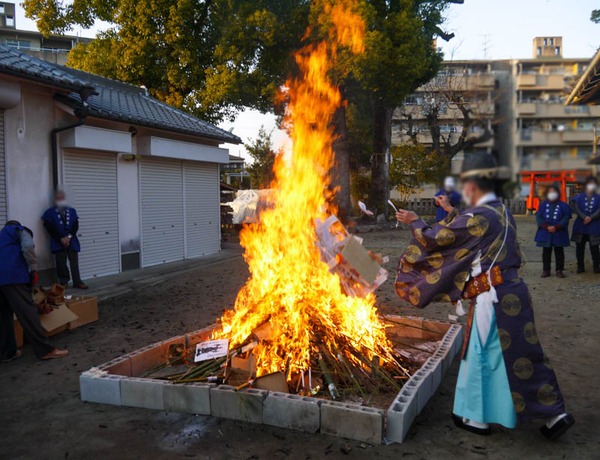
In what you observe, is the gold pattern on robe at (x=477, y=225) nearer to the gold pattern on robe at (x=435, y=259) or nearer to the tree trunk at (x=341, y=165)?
the gold pattern on robe at (x=435, y=259)

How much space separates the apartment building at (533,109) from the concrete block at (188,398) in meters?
3.09

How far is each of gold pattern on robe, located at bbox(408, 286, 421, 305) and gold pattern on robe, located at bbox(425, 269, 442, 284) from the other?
147 millimetres

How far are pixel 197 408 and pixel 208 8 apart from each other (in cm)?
1916

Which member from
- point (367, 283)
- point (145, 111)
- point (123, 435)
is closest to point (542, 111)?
point (367, 283)

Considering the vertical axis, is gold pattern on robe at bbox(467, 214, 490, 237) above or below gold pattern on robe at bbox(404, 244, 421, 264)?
above

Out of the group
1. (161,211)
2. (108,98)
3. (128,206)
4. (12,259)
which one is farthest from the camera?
(161,211)

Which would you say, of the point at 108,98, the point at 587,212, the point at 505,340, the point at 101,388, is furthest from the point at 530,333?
the point at 108,98

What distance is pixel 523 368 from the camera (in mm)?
3609

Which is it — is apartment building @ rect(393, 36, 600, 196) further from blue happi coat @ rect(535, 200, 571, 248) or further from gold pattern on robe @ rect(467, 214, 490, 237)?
blue happi coat @ rect(535, 200, 571, 248)

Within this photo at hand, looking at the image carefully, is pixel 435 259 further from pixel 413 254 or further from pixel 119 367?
pixel 119 367

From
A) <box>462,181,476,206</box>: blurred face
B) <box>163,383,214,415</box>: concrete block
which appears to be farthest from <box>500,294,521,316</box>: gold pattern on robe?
<box>163,383,214,415</box>: concrete block

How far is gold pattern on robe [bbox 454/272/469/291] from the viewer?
382 centimetres

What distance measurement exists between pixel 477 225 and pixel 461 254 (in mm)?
280

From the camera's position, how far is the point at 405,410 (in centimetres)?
363
